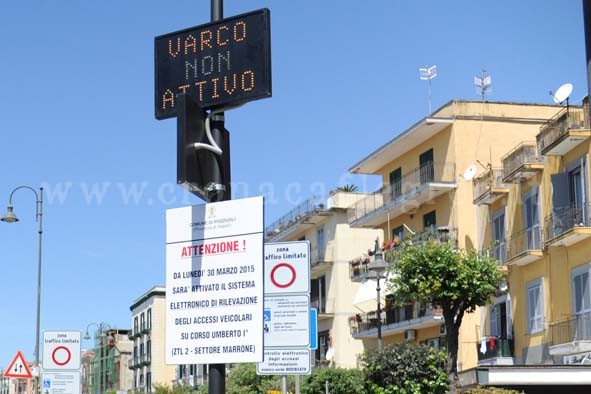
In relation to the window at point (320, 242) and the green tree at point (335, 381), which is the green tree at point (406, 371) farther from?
the window at point (320, 242)

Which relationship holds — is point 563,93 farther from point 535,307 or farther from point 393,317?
point 393,317

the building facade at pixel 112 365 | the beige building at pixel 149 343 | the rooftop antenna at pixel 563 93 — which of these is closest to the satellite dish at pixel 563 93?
the rooftop antenna at pixel 563 93

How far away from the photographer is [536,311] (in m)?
36.7

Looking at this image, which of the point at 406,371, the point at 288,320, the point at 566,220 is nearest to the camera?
the point at 288,320

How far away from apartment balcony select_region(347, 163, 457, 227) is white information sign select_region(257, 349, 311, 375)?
106ft

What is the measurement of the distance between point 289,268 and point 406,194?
3529 centimetres

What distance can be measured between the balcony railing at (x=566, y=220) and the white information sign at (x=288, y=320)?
22.6 m

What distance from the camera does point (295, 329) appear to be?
37.1 ft

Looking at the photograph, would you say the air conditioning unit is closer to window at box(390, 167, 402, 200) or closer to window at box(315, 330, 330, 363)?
window at box(390, 167, 402, 200)

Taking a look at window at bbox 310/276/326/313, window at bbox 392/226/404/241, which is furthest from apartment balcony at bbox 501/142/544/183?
window at bbox 310/276/326/313

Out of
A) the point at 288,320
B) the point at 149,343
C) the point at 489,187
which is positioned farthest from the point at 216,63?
the point at 149,343

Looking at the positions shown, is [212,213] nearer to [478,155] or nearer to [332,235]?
[478,155]

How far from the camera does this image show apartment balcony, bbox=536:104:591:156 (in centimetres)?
3253

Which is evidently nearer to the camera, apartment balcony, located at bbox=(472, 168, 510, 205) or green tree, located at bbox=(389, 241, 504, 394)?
green tree, located at bbox=(389, 241, 504, 394)
